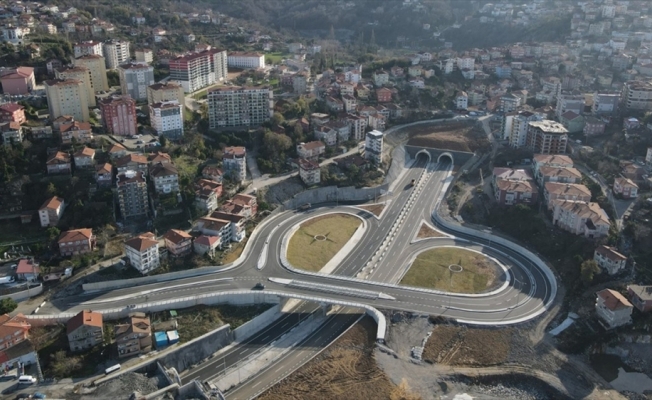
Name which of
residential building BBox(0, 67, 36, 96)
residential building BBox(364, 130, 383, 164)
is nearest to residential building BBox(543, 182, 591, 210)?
residential building BBox(364, 130, 383, 164)

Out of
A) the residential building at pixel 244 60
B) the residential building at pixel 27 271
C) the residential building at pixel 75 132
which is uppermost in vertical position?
the residential building at pixel 244 60

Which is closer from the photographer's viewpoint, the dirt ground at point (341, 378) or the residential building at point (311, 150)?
the dirt ground at point (341, 378)

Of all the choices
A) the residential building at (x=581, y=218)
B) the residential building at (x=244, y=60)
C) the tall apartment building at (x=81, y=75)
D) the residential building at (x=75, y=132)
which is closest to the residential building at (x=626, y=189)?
the residential building at (x=581, y=218)

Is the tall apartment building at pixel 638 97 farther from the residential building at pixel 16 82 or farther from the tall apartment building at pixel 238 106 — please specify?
the residential building at pixel 16 82

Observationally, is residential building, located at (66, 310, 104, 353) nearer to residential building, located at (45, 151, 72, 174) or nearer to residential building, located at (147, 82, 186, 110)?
residential building, located at (45, 151, 72, 174)

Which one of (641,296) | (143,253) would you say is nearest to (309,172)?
(143,253)

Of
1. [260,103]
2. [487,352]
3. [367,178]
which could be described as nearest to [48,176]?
[260,103]

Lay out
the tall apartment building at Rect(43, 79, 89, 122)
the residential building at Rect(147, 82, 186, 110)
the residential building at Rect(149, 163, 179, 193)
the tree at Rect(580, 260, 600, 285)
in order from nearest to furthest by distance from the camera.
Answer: the tree at Rect(580, 260, 600, 285) < the residential building at Rect(149, 163, 179, 193) < the tall apartment building at Rect(43, 79, 89, 122) < the residential building at Rect(147, 82, 186, 110)
